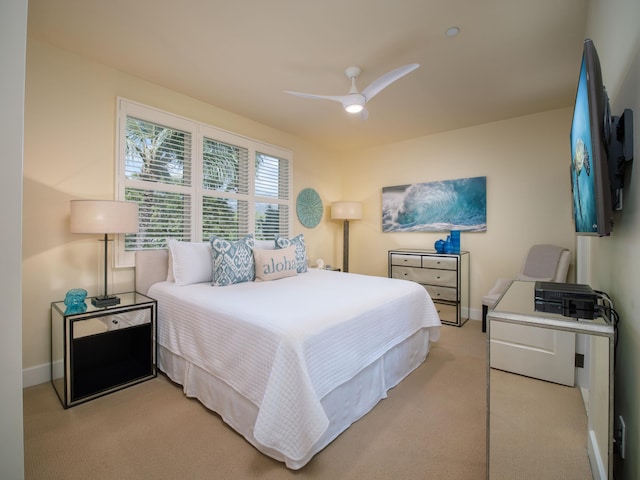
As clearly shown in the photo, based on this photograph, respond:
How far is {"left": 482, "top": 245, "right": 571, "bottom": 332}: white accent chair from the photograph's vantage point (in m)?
3.15

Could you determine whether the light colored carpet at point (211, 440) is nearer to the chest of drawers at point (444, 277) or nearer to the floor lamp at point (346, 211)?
the chest of drawers at point (444, 277)

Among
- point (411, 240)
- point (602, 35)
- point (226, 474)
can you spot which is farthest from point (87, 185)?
point (411, 240)

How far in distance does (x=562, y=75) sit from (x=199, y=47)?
3219 millimetres

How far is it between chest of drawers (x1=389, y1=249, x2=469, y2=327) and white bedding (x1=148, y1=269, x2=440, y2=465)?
1.34 m

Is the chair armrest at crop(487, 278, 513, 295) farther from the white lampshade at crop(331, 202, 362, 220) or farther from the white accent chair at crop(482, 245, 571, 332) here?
the white lampshade at crop(331, 202, 362, 220)

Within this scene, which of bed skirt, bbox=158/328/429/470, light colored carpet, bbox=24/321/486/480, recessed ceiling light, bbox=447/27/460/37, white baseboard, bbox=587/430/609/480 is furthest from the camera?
recessed ceiling light, bbox=447/27/460/37

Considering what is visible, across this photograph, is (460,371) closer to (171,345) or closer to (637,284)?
(637,284)

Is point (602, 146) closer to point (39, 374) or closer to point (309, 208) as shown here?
point (39, 374)

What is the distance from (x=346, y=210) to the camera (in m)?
4.65

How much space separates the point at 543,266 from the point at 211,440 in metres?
3.64

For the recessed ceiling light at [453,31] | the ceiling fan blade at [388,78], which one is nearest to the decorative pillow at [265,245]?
the ceiling fan blade at [388,78]

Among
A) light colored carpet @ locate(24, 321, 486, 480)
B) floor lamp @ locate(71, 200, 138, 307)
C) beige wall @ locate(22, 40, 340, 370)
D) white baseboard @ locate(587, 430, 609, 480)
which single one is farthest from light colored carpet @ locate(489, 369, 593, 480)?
→ beige wall @ locate(22, 40, 340, 370)

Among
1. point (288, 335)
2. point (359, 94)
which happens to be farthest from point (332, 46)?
point (288, 335)

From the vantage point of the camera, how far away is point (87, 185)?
249cm
